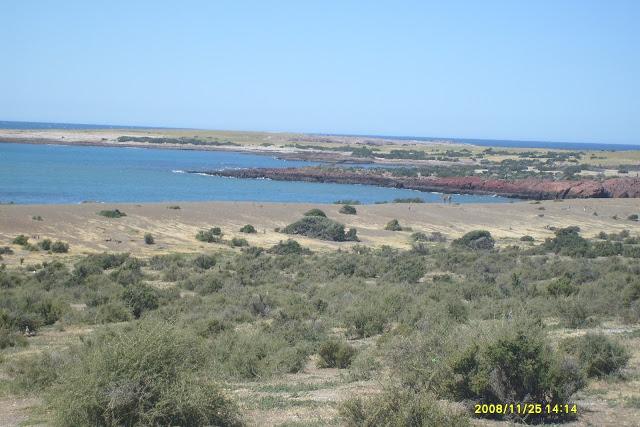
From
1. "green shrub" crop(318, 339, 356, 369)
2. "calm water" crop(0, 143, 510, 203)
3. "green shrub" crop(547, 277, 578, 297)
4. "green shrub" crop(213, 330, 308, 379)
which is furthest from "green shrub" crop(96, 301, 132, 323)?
"calm water" crop(0, 143, 510, 203)

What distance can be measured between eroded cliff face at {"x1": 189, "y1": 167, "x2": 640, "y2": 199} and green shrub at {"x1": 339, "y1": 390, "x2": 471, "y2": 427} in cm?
7277

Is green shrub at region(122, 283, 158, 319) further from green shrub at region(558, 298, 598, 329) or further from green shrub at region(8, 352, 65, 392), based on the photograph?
green shrub at region(558, 298, 598, 329)

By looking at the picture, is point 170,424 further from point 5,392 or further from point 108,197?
point 108,197

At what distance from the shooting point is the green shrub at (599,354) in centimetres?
1154

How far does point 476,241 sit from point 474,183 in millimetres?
52218

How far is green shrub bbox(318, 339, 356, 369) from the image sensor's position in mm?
13227

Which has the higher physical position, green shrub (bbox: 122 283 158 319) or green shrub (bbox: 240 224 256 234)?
green shrub (bbox: 122 283 158 319)

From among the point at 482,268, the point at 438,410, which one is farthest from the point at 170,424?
the point at 482,268

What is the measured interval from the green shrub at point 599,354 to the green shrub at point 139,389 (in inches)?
236

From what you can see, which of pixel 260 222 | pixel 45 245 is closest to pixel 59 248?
pixel 45 245

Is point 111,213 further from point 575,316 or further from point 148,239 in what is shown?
point 575,316

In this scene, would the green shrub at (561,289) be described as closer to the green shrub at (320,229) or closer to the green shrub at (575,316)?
the green shrub at (575,316)

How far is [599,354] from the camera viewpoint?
11656 millimetres
